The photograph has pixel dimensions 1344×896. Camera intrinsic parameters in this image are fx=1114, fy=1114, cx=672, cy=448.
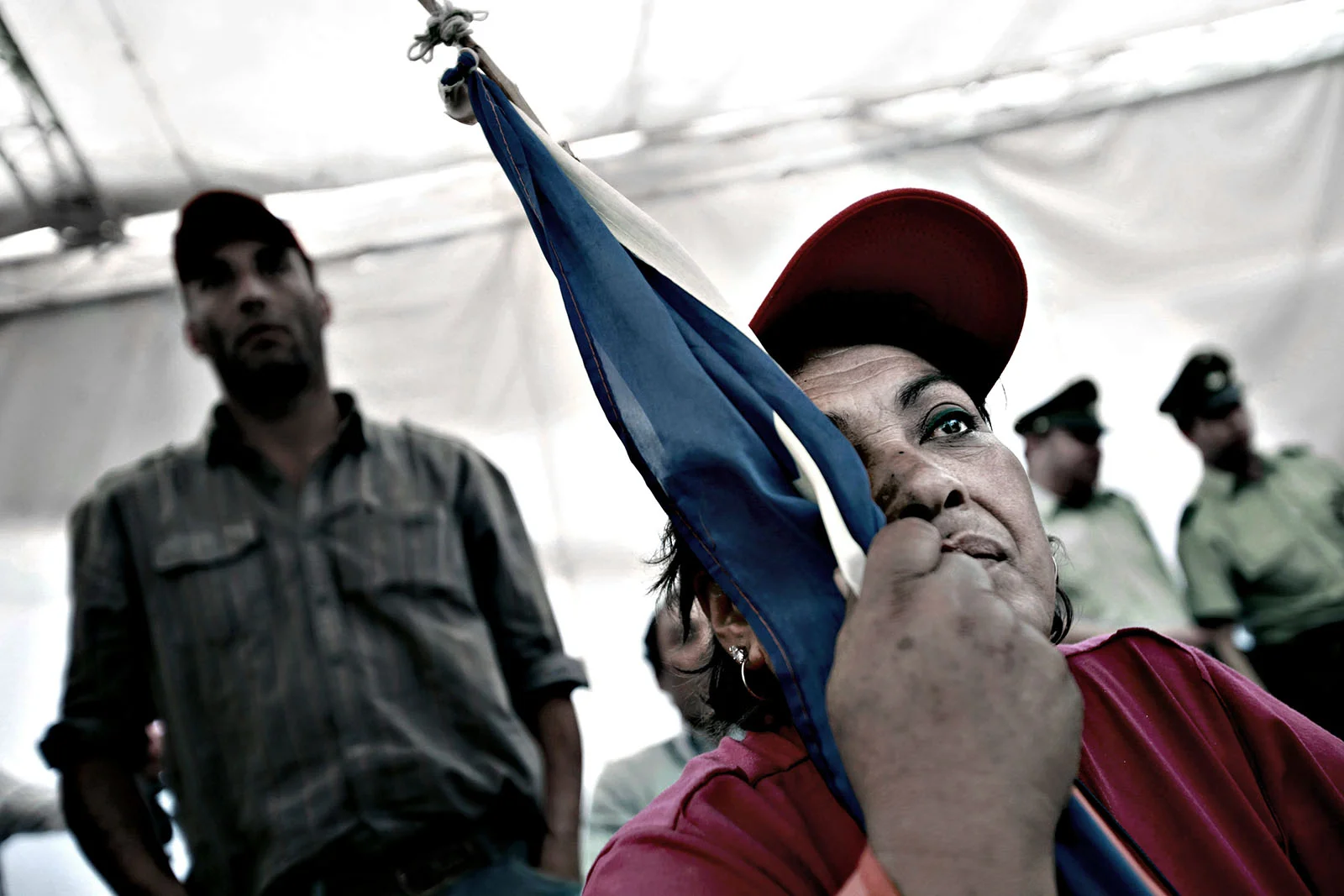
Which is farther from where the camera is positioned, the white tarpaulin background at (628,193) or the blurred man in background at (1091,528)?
the blurred man in background at (1091,528)

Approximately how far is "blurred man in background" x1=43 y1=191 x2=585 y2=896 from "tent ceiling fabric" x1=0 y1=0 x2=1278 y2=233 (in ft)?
1.83

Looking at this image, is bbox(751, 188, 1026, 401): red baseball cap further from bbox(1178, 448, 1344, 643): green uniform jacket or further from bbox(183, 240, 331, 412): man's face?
bbox(1178, 448, 1344, 643): green uniform jacket

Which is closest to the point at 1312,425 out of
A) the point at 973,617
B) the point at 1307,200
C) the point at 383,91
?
the point at 1307,200

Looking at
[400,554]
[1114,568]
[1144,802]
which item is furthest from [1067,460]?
[1144,802]

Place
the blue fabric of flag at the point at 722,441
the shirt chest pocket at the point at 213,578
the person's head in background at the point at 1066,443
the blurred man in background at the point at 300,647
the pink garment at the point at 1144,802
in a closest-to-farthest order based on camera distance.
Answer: the blue fabric of flag at the point at 722,441 < the pink garment at the point at 1144,802 < the blurred man in background at the point at 300,647 < the shirt chest pocket at the point at 213,578 < the person's head in background at the point at 1066,443

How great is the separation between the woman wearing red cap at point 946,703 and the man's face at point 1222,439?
2.71 meters

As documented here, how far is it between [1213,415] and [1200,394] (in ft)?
0.29

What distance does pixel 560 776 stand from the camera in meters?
2.33

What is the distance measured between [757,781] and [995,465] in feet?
1.25

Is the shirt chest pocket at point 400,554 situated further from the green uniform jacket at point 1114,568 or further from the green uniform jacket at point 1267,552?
the green uniform jacket at point 1267,552

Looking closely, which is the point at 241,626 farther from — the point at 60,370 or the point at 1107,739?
the point at 1107,739

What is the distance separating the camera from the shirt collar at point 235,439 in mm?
2641

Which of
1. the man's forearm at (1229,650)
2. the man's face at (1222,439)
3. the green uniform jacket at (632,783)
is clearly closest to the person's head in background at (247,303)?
the green uniform jacket at (632,783)

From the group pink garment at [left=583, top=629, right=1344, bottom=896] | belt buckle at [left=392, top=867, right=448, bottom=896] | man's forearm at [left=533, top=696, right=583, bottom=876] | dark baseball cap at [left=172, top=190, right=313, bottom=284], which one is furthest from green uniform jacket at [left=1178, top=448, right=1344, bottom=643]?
dark baseball cap at [left=172, top=190, right=313, bottom=284]
